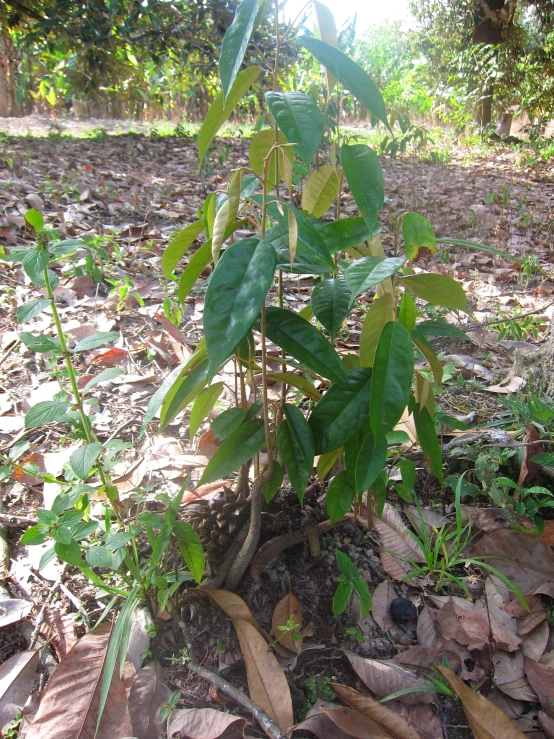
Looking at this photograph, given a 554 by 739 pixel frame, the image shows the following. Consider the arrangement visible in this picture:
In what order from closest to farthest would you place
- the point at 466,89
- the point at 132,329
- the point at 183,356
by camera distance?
the point at 183,356
the point at 132,329
the point at 466,89

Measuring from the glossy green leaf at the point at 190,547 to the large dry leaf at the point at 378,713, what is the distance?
12.0 inches

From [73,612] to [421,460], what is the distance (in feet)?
2.76

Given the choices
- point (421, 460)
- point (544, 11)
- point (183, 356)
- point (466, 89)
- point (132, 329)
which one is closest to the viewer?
point (421, 460)

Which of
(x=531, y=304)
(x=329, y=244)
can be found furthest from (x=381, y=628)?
(x=531, y=304)

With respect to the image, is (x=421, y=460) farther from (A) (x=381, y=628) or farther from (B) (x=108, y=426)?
(B) (x=108, y=426)

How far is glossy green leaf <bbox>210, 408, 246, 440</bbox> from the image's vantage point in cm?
89

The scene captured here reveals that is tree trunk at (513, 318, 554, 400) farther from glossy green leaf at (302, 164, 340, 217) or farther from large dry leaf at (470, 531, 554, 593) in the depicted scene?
glossy green leaf at (302, 164, 340, 217)

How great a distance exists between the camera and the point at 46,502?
4.07 feet

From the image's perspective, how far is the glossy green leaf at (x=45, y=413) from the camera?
2.75 ft

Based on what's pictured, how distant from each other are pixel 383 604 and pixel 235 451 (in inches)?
17.9

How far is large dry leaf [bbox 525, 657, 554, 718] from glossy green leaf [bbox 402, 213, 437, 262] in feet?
2.44

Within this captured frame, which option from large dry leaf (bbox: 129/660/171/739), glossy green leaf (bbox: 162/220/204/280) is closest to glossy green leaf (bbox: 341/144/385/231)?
glossy green leaf (bbox: 162/220/204/280)

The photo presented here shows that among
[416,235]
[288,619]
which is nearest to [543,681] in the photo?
[288,619]

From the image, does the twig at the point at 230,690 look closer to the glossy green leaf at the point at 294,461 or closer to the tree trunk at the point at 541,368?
the glossy green leaf at the point at 294,461
